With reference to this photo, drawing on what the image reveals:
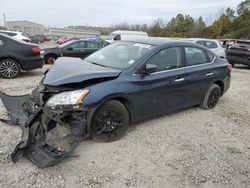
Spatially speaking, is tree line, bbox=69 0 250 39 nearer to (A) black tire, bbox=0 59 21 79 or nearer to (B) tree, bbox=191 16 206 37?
(B) tree, bbox=191 16 206 37

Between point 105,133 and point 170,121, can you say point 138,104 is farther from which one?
point 170,121

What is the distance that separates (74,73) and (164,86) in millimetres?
1649

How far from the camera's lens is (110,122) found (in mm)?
3873

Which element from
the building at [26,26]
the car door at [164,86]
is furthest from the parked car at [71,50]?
the building at [26,26]

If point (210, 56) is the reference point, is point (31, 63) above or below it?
below

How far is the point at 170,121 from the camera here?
16.1 feet

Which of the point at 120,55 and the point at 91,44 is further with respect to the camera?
the point at 91,44

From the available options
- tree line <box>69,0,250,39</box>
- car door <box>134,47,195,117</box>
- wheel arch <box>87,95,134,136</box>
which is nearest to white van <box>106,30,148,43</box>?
car door <box>134,47,195,117</box>

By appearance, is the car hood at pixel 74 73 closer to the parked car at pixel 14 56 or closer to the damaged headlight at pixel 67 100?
the damaged headlight at pixel 67 100

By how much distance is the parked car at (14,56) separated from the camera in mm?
7680

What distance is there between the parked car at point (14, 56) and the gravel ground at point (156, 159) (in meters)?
3.31

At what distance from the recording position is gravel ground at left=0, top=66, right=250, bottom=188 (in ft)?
10.00

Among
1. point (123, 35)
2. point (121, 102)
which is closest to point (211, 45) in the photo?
point (121, 102)

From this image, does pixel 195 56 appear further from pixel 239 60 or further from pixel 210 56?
pixel 239 60
